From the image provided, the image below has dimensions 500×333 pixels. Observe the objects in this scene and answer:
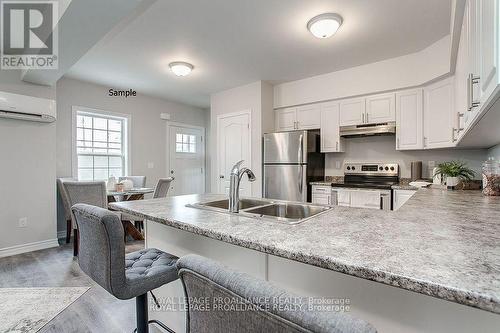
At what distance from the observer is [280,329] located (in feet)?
1.42

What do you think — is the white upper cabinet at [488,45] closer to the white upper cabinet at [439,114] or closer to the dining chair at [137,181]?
the white upper cabinet at [439,114]

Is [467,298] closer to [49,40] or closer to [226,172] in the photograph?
[49,40]

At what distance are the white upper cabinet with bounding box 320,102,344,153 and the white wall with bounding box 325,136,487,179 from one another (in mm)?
296

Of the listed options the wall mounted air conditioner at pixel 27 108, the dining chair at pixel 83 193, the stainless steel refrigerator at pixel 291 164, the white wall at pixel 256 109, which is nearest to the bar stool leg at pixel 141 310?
the dining chair at pixel 83 193

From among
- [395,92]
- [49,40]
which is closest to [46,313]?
[49,40]

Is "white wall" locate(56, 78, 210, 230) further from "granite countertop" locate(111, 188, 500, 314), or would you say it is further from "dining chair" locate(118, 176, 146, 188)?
"granite countertop" locate(111, 188, 500, 314)

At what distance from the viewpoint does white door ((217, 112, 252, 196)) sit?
14.2ft


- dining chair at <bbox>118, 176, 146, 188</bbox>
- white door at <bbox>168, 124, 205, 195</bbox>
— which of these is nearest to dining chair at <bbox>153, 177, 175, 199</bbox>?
dining chair at <bbox>118, 176, 146, 188</bbox>

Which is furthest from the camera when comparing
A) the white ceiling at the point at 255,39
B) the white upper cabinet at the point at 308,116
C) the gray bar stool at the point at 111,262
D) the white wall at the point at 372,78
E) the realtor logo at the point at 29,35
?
the white upper cabinet at the point at 308,116

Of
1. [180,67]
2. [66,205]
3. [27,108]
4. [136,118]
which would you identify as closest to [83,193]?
[66,205]

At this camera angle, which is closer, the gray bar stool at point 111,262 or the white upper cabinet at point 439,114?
the gray bar stool at point 111,262

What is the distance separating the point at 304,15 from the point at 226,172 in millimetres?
2881

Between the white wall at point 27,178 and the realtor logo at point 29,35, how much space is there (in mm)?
289

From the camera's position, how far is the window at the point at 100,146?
14.0 feet
